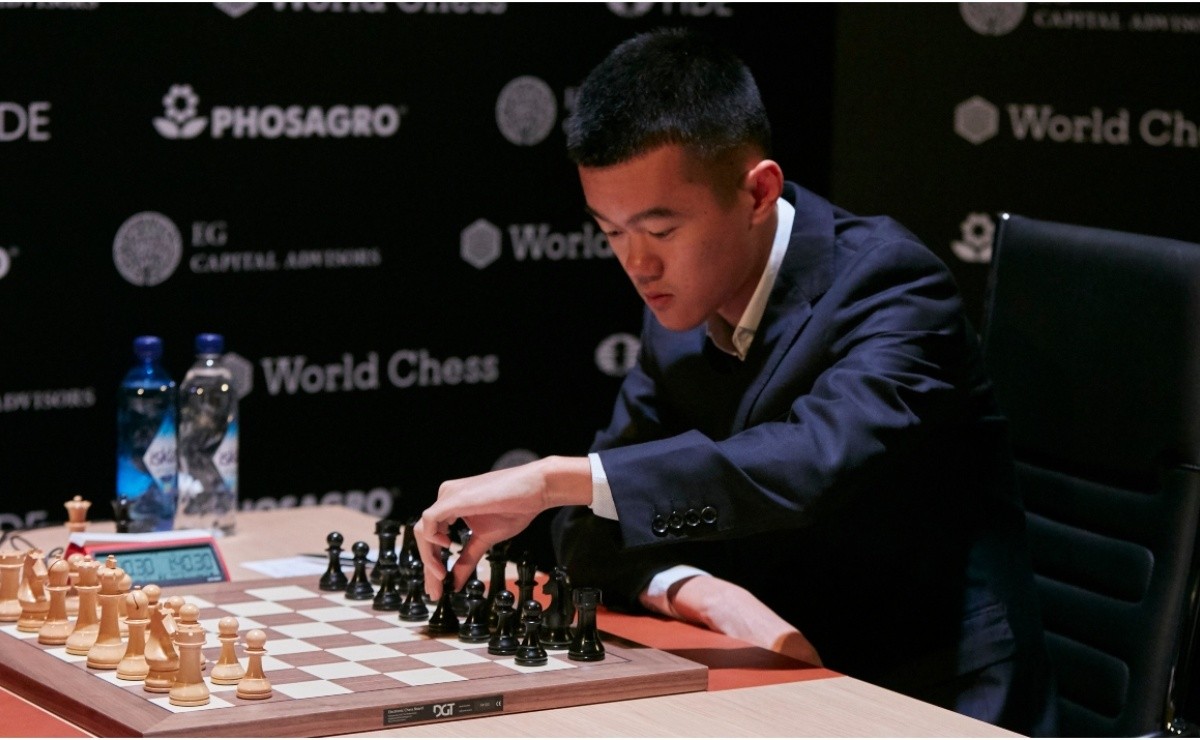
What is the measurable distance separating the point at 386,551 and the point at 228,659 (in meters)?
0.46

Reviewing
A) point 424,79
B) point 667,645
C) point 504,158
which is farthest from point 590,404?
point 667,645

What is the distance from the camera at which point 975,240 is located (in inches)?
167

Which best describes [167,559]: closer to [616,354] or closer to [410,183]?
[410,183]

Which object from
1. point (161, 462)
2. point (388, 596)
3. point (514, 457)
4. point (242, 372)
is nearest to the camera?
point (388, 596)

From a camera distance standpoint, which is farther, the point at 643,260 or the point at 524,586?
the point at 643,260

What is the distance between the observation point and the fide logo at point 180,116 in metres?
3.41

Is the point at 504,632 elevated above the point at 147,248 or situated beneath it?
situated beneath

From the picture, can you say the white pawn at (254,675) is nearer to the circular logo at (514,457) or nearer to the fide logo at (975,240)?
the circular logo at (514,457)

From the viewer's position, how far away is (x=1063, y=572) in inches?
93.5

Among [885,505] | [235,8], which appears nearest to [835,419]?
[885,505]

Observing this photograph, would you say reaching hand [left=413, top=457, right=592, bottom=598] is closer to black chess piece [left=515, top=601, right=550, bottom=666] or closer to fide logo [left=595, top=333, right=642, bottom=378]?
black chess piece [left=515, top=601, right=550, bottom=666]

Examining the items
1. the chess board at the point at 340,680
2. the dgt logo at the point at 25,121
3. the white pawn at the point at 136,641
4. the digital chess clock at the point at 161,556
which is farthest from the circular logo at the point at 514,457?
the white pawn at the point at 136,641

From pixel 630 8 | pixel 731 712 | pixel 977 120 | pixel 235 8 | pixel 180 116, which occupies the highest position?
pixel 630 8

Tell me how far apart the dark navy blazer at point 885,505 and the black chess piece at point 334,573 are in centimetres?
30
